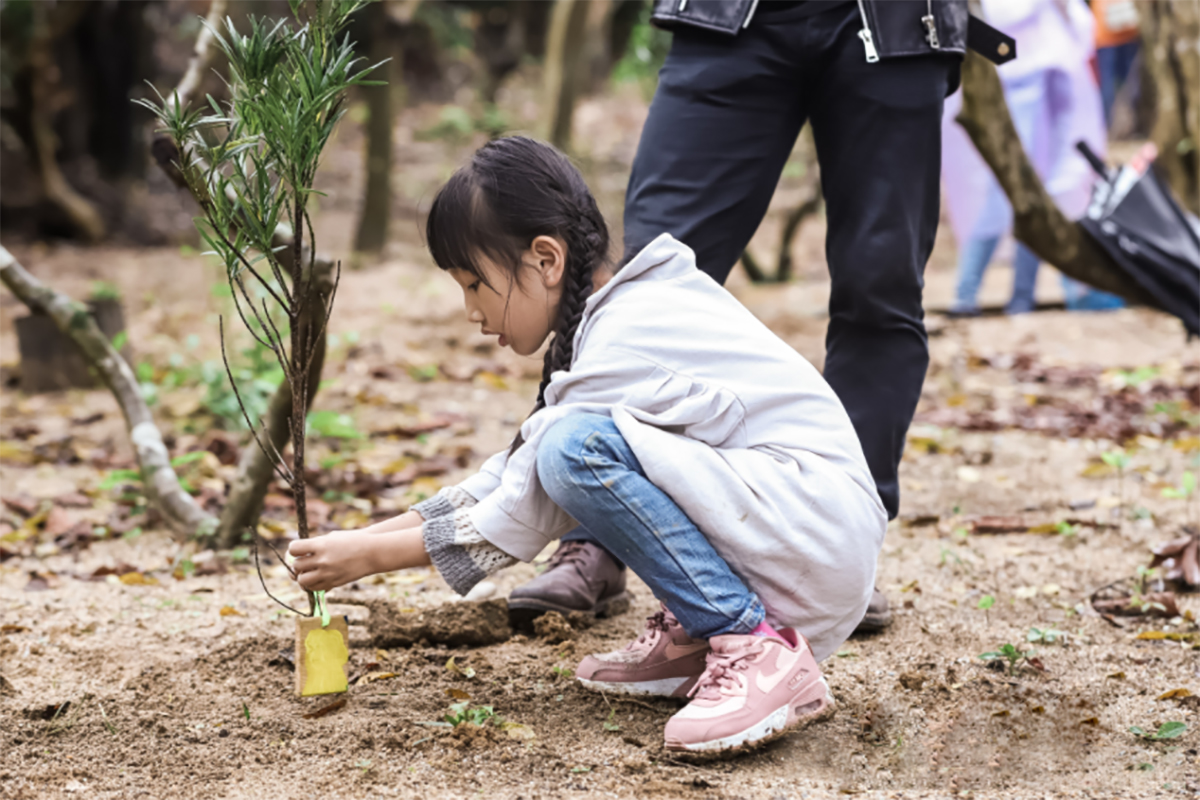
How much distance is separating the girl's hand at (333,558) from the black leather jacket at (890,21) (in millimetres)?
1175

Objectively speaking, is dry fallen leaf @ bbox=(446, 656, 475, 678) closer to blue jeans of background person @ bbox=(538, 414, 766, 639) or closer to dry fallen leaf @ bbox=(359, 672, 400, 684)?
dry fallen leaf @ bbox=(359, 672, 400, 684)

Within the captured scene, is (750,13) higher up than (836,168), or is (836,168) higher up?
(750,13)

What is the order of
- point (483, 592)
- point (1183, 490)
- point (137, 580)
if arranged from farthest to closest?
point (1183, 490) → point (137, 580) → point (483, 592)

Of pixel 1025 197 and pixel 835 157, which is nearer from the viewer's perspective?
pixel 835 157

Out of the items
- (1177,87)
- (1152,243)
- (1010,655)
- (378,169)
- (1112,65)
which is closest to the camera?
(1010,655)

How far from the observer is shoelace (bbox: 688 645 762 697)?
1.67 meters

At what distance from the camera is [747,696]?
64.8 inches

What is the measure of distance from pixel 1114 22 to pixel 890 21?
7398 mm

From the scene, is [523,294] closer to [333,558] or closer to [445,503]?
[445,503]

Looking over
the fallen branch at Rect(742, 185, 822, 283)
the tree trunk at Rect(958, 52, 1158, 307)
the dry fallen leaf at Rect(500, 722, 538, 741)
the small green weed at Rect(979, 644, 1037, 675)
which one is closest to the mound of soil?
the dry fallen leaf at Rect(500, 722, 538, 741)

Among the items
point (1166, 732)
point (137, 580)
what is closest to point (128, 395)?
point (137, 580)

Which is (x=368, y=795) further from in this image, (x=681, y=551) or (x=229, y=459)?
(x=229, y=459)

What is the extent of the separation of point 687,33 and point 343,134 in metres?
15.6

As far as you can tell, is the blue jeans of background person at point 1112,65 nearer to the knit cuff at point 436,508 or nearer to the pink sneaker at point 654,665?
the pink sneaker at point 654,665
